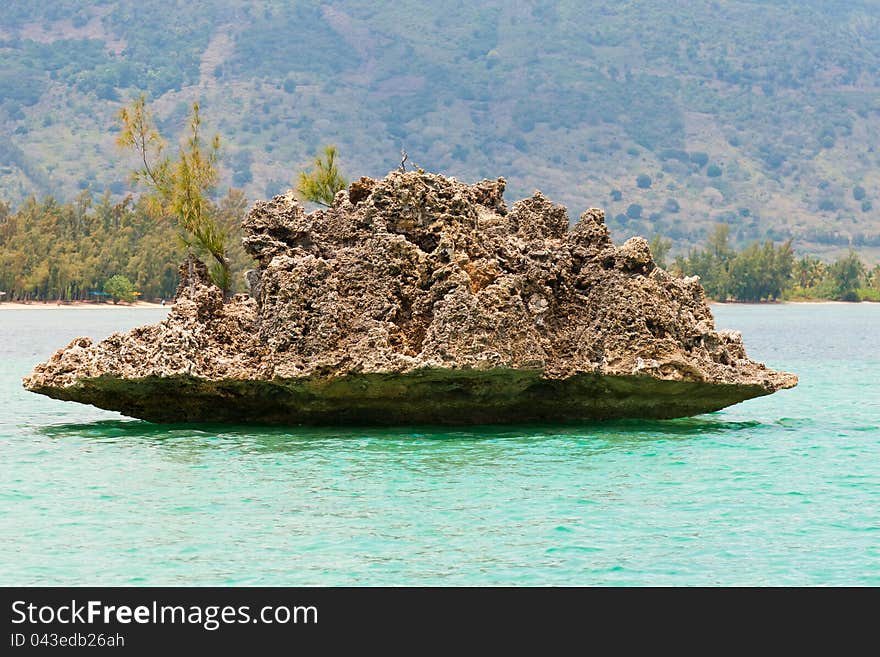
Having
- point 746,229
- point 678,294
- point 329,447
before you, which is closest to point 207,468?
point 329,447

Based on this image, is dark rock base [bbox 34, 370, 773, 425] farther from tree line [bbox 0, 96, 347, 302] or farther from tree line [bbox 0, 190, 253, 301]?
tree line [bbox 0, 190, 253, 301]

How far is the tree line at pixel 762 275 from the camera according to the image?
11012cm

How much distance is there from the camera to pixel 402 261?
15.1 meters

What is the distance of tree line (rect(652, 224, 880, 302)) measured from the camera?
110125mm

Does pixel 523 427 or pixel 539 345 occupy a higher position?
pixel 539 345

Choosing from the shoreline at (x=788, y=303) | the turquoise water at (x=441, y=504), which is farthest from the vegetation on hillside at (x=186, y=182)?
the shoreline at (x=788, y=303)

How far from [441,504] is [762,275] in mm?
102460

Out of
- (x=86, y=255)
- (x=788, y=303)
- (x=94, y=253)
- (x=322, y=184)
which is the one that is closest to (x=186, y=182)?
(x=322, y=184)

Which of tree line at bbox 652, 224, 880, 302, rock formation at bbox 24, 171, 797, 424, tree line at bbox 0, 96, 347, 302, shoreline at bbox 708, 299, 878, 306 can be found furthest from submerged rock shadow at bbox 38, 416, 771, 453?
shoreline at bbox 708, 299, 878, 306

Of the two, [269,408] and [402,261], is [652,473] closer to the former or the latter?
[402,261]

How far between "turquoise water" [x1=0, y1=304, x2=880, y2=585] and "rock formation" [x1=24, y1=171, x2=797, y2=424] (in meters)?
0.48

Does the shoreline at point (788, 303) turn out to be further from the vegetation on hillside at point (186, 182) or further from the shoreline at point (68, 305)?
the vegetation on hillside at point (186, 182)
